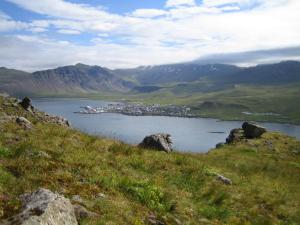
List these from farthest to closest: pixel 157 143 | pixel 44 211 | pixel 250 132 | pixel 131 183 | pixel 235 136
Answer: pixel 235 136, pixel 250 132, pixel 157 143, pixel 131 183, pixel 44 211

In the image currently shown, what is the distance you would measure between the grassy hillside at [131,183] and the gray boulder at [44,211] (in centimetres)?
62

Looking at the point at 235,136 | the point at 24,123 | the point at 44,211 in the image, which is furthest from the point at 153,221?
the point at 235,136

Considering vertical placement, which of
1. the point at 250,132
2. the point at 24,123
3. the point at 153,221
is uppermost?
the point at 24,123

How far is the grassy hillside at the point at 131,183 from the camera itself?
484 inches

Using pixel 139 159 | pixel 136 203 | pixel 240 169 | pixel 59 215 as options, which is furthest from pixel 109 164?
pixel 240 169

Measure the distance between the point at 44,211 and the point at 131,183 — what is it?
630 centimetres

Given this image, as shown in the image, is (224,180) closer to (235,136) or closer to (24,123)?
(24,123)

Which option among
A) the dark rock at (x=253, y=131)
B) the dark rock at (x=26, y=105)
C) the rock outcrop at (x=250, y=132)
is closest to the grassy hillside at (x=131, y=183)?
the dark rock at (x=26, y=105)

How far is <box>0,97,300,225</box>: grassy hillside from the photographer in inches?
484

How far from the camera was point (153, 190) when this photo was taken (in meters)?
14.7

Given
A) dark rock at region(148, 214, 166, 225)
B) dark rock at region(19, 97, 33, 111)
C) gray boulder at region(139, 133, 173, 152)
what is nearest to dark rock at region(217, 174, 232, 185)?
gray boulder at region(139, 133, 173, 152)

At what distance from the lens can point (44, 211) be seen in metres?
8.81

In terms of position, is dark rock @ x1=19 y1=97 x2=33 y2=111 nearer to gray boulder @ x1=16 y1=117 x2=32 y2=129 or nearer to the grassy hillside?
gray boulder @ x1=16 y1=117 x2=32 y2=129

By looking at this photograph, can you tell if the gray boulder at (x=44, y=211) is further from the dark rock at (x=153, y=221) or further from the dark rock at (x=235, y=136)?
the dark rock at (x=235, y=136)
